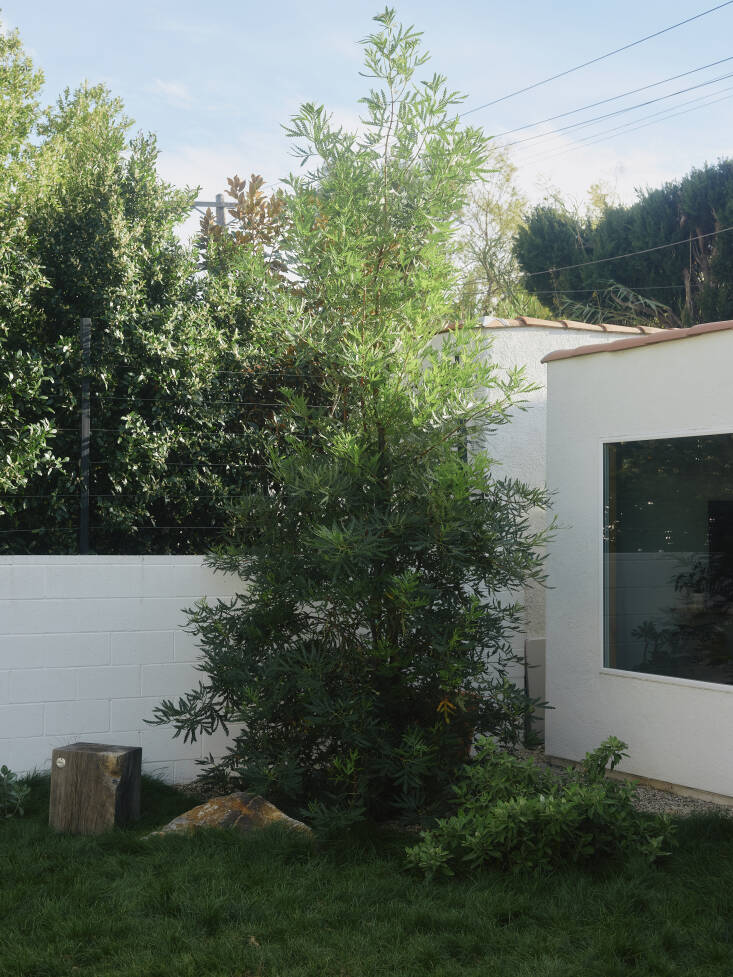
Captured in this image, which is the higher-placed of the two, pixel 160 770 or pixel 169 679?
pixel 169 679

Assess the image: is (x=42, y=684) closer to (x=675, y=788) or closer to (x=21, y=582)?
(x=21, y=582)

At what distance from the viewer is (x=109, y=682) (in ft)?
18.7

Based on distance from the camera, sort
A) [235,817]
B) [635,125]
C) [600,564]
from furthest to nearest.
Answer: [635,125] → [600,564] → [235,817]

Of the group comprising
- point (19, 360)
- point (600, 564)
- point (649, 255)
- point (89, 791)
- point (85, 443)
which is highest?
point (649, 255)

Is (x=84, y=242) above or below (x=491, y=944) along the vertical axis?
above

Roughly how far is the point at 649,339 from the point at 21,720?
433 centimetres

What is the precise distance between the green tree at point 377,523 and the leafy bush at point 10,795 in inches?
35.0

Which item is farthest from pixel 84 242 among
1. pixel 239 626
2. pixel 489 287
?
pixel 489 287

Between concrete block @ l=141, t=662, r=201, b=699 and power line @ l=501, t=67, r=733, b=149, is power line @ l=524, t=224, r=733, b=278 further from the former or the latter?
concrete block @ l=141, t=662, r=201, b=699

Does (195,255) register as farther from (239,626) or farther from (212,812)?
(212,812)

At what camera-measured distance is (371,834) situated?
15.2 ft

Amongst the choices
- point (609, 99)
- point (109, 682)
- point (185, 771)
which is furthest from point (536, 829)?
point (609, 99)

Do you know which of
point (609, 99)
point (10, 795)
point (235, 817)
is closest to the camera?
point (235, 817)

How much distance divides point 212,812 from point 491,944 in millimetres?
1747
